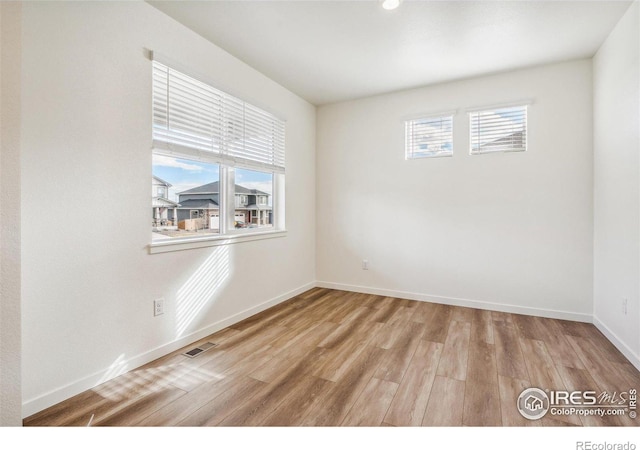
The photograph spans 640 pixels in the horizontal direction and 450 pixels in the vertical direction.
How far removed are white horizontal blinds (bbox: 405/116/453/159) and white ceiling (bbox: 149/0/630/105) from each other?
1.66 ft

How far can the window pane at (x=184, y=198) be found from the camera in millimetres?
2486

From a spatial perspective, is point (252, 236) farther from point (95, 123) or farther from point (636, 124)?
point (636, 124)

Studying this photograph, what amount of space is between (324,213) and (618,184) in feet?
10.2

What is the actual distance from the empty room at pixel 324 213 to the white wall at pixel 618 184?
3cm

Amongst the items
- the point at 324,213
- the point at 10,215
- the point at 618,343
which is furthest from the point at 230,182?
the point at 618,343

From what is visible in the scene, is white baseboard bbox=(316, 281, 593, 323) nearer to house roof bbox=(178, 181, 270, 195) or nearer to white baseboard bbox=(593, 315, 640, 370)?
white baseboard bbox=(593, 315, 640, 370)

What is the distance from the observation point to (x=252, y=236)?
3.36m

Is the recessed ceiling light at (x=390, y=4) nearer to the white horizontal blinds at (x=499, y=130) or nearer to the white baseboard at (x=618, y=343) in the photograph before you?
the white horizontal blinds at (x=499, y=130)

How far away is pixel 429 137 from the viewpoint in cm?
384

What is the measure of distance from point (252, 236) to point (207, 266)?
658mm

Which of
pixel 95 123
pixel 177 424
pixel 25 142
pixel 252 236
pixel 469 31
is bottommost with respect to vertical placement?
pixel 177 424

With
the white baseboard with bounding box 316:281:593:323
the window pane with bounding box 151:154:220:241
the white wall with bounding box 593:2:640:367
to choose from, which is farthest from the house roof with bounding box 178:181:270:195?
the white wall with bounding box 593:2:640:367
